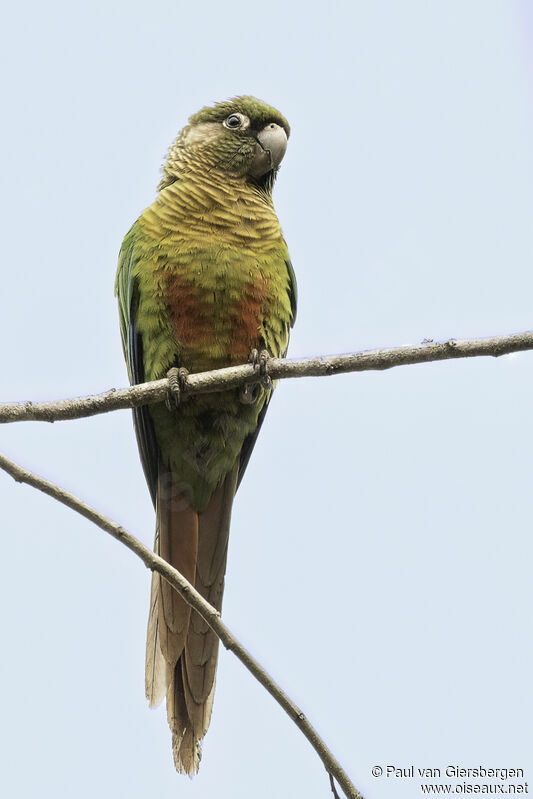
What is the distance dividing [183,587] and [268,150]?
2980mm

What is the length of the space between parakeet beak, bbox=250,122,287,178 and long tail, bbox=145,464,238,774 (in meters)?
1.77

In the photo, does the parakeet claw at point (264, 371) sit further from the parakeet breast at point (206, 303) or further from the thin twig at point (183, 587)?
the thin twig at point (183, 587)

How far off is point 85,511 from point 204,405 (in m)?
1.50

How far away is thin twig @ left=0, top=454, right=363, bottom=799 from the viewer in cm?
262

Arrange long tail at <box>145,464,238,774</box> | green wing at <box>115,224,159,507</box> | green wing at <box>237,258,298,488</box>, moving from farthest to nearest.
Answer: green wing at <box>237,258,298,488</box>, green wing at <box>115,224,159,507</box>, long tail at <box>145,464,238,774</box>

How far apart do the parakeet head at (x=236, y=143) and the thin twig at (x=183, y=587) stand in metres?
2.50

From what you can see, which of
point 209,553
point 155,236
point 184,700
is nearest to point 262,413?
point 209,553

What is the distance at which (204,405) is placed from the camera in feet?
14.3

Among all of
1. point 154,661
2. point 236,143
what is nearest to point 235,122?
point 236,143

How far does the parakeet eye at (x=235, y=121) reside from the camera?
5047mm

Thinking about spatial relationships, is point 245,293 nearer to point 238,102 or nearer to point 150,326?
point 150,326

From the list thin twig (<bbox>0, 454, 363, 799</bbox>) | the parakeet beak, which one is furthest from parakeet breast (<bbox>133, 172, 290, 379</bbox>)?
thin twig (<bbox>0, 454, 363, 799</bbox>)

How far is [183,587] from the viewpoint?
9.59ft

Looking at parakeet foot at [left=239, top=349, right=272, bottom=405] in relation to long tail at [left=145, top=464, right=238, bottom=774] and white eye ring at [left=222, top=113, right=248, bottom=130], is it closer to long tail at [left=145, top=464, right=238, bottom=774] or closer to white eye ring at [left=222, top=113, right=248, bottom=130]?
long tail at [left=145, top=464, right=238, bottom=774]
